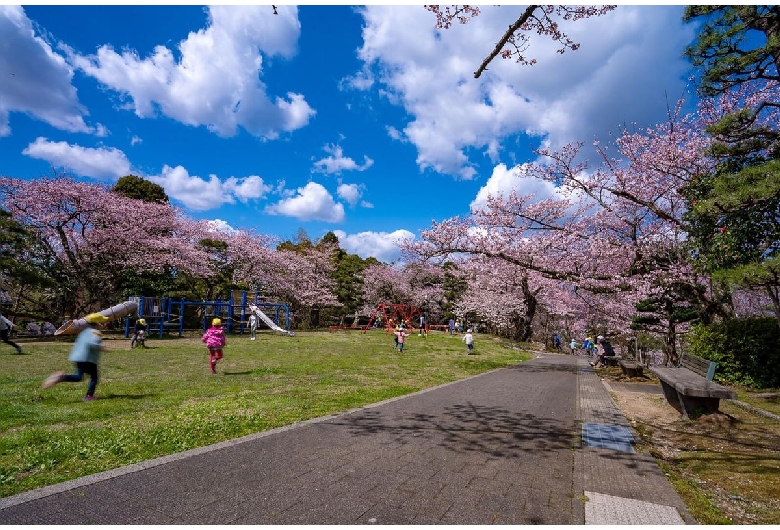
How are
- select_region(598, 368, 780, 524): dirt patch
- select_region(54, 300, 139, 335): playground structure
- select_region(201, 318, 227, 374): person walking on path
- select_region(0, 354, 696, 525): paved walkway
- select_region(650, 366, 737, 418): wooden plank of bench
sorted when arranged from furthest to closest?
select_region(54, 300, 139, 335): playground structure
select_region(201, 318, 227, 374): person walking on path
select_region(650, 366, 737, 418): wooden plank of bench
select_region(598, 368, 780, 524): dirt patch
select_region(0, 354, 696, 525): paved walkway

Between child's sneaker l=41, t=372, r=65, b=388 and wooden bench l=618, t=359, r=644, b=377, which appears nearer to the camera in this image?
child's sneaker l=41, t=372, r=65, b=388

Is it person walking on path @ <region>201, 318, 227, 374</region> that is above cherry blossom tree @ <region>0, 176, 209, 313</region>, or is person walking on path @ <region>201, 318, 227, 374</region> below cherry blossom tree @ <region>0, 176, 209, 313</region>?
below

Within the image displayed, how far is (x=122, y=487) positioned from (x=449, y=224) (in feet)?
44.0

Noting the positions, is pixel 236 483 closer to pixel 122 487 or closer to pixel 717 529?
pixel 122 487

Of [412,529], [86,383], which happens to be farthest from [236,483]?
[86,383]

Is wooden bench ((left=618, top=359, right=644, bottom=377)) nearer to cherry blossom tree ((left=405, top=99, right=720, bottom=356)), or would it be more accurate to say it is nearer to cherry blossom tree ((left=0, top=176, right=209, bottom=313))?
cherry blossom tree ((left=405, top=99, right=720, bottom=356))

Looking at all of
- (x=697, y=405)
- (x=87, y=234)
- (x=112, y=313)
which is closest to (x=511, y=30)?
(x=697, y=405)

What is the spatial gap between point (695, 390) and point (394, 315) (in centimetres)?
3267

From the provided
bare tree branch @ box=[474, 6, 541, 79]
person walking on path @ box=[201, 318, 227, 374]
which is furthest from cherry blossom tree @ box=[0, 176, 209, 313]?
bare tree branch @ box=[474, 6, 541, 79]

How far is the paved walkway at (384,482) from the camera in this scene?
307cm

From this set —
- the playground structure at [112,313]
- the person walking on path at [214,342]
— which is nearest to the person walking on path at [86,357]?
the person walking on path at [214,342]

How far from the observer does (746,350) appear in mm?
10172

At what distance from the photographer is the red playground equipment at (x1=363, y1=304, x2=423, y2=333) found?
3216 cm

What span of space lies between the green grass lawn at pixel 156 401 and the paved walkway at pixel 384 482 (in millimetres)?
537
